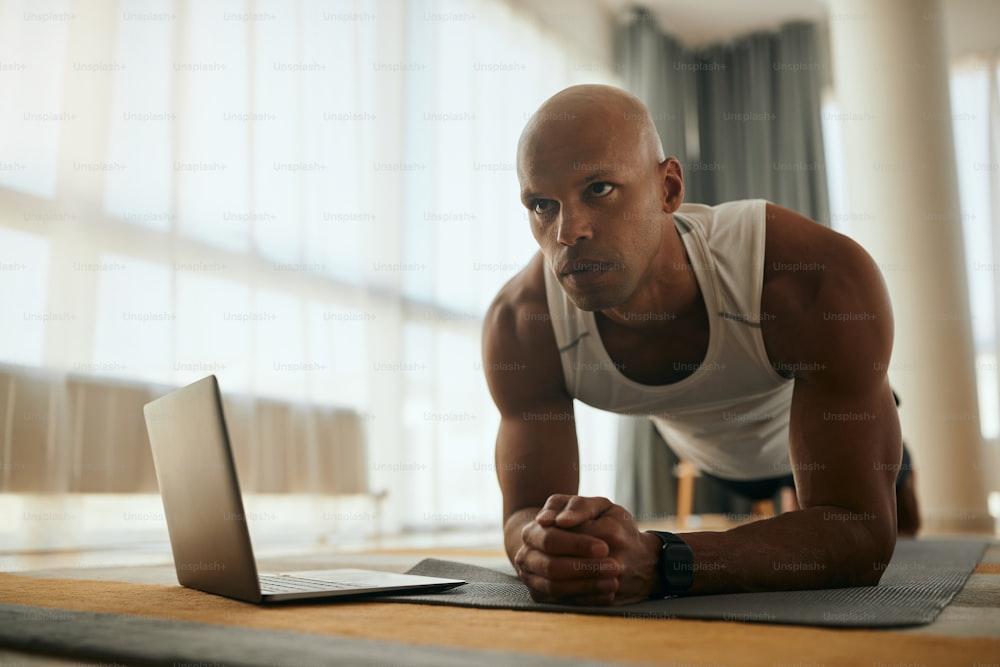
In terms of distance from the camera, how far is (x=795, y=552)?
1083 mm

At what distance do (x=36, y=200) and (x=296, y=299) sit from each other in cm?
92

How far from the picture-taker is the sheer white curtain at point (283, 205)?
2.39 m

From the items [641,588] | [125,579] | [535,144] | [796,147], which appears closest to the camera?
[641,588]

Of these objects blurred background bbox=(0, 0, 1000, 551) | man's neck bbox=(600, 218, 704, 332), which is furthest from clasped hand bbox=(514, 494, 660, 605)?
blurred background bbox=(0, 0, 1000, 551)

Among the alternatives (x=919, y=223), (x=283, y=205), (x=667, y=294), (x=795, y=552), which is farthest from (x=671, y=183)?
(x=919, y=223)

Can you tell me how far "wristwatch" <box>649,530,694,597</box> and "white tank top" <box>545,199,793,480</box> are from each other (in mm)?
399

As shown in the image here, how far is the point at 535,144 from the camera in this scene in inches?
47.8

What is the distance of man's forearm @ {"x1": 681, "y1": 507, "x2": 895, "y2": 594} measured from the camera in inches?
41.4

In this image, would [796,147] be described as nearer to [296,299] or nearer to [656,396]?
[296,299]

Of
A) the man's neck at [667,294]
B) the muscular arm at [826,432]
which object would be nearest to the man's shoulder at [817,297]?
the muscular arm at [826,432]

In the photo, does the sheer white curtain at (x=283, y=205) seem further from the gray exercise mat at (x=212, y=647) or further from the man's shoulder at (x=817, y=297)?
the man's shoulder at (x=817, y=297)

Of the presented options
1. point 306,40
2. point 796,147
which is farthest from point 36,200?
point 796,147

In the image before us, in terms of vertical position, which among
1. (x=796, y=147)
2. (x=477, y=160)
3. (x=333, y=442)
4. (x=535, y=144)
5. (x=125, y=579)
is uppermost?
(x=796, y=147)

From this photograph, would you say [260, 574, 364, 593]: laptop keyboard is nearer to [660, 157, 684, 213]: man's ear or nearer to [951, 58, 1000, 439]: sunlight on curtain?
[660, 157, 684, 213]: man's ear
